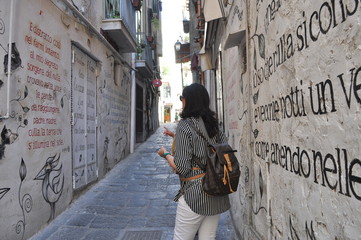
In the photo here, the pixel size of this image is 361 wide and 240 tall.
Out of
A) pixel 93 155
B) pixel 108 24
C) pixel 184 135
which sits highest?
pixel 108 24

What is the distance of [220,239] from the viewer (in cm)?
378

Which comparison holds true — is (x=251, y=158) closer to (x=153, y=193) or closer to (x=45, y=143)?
(x=45, y=143)

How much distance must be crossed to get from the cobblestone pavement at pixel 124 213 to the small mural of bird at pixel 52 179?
0.34 meters

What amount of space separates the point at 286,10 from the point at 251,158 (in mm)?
1538

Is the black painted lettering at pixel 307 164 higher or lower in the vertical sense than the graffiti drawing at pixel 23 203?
higher

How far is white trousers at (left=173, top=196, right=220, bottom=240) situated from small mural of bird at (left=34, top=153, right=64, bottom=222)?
2705mm

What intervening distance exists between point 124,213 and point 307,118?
3.95 metres

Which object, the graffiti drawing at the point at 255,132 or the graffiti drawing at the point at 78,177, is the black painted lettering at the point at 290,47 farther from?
the graffiti drawing at the point at 78,177

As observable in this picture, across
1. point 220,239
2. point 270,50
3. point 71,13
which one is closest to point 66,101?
point 71,13

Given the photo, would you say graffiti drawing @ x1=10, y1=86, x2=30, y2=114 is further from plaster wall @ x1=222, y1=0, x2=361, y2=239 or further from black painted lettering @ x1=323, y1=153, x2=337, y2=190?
black painted lettering @ x1=323, y1=153, x2=337, y2=190

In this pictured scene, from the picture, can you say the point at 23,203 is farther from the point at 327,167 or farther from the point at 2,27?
the point at 327,167

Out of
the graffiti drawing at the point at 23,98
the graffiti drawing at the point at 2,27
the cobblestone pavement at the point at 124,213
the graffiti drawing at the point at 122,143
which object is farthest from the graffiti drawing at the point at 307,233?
the graffiti drawing at the point at 122,143

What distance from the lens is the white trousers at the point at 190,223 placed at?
215 cm

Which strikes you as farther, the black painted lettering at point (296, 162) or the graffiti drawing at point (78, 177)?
the graffiti drawing at point (78, 177)
